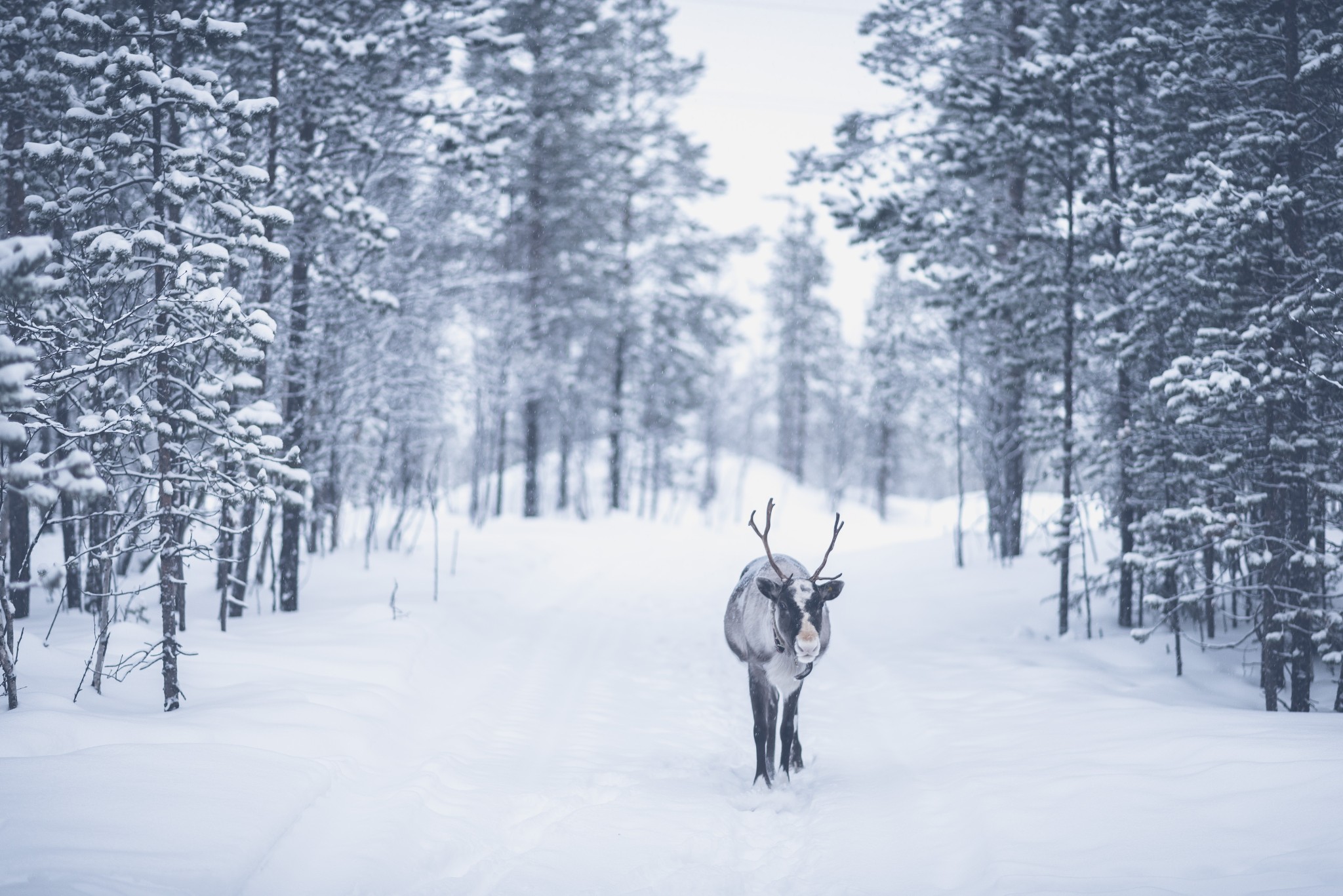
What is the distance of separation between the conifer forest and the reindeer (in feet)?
0.13

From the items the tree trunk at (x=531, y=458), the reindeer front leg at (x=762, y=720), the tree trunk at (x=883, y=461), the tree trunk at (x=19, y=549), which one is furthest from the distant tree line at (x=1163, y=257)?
the tree trunk at (x=883, y=461)

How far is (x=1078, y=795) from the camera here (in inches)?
215

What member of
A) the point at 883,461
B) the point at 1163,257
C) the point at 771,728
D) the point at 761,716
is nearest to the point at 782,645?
the point at 761,716

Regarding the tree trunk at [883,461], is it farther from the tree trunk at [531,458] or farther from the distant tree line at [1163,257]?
the distant tree line at [1163,257]

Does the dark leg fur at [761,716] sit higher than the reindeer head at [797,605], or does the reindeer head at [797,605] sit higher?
the reindeer head at [797,605]

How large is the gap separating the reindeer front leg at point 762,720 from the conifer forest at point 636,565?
0.03 m

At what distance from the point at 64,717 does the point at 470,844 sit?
312 centimetres

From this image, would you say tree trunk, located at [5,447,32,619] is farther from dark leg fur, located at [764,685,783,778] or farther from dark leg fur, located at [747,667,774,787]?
dark leg fur, located at [764,685,783,778]

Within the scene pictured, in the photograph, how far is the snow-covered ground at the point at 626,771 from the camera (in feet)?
14.9

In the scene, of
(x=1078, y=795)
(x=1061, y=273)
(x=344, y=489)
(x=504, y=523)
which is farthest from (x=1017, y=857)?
(x=504, y=523)

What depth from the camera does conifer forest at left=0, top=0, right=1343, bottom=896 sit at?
4988 millimetres

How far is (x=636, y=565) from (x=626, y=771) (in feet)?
37.5

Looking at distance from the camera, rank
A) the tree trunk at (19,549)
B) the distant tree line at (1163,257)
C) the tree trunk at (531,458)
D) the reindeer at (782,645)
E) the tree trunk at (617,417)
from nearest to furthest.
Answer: the reindeer at (782,645) < the distant tree line at (1163,257) < the tree trunk at (19,549) < the tree trunk at (531,458) < the tree trunk at (617,417)

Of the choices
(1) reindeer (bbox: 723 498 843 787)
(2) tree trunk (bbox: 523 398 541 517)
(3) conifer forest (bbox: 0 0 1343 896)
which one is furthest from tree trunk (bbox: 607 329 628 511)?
(1) reindeer (bbox: 723 498 843 787)
